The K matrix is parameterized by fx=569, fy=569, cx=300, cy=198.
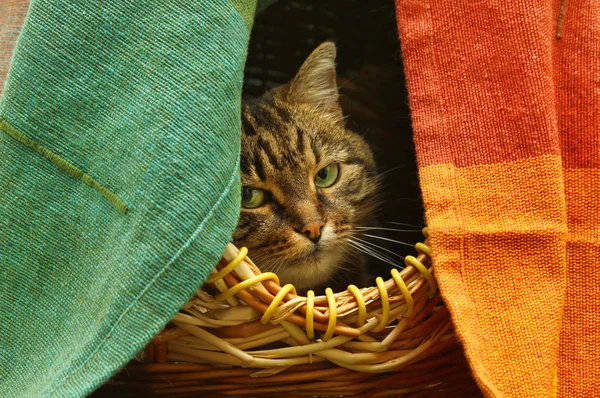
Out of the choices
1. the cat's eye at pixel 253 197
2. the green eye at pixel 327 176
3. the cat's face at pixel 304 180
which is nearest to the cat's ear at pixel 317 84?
the cat's face at pixel 304 180

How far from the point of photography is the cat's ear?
1.29 metres

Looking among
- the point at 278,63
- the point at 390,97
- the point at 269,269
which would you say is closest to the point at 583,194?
the point at 269,269

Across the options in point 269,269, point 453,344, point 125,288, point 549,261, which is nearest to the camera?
point 125,288

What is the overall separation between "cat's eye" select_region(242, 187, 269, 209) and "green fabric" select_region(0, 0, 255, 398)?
341 millimetres

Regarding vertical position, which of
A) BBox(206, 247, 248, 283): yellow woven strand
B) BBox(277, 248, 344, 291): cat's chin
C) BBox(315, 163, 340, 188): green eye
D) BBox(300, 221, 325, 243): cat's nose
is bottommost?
BBox(277, 248, 344, 291): cat's chin

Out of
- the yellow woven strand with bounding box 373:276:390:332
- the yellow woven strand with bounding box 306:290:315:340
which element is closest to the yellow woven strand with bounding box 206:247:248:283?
the yellow woven strand with bounding box 306:290:315:340

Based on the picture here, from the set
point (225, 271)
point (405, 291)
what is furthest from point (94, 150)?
point (405, 291)

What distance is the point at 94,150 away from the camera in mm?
801

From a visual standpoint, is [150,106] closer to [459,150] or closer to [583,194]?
[459,150]

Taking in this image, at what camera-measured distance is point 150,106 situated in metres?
0.78

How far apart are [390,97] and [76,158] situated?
107 centimetres

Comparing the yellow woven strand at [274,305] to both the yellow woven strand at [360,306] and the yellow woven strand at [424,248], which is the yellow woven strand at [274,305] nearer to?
the yellow woven strand at [360,306]

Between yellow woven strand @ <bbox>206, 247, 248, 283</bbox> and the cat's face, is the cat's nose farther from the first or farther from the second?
yellow woven strand @ <bbox>206, 247, 248, 283</bbox>

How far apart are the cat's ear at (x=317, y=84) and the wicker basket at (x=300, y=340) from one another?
56 centimetres
